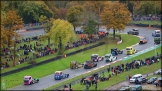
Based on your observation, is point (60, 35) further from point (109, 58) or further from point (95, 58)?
point (109, 58)

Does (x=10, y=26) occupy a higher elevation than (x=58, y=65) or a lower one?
higher

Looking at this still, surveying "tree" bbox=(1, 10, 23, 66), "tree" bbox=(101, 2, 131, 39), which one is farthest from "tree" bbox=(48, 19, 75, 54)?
"tree" bbox=(101, 2, 131, 39)

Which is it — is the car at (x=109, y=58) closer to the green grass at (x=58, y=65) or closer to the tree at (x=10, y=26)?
the green grass at (x=58, y=65)

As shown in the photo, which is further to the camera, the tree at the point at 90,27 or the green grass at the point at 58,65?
the tree at the point at 90,27

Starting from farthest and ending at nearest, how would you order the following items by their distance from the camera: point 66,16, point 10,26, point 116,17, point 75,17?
point 66,16 < point 75,17 < point 116,17 < point 10,26

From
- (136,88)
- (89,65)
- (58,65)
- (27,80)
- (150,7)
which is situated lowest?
(58,65)

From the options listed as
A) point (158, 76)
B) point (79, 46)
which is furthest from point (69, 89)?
point (79, 46)

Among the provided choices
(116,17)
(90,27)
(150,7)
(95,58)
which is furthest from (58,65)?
(150,7)

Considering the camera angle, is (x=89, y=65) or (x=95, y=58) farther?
(x=95, y=58)

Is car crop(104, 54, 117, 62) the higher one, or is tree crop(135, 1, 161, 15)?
tree crop(135, 1, 161, 15)

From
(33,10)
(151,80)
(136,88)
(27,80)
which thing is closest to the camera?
(136,88)

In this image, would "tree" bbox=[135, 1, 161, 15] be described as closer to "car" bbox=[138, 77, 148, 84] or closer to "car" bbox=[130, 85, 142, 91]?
"car" bbox=[138, 77, 148, 84]

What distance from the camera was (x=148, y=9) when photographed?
344 ft

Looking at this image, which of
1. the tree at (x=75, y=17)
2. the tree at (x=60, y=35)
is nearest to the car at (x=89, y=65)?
the tree at (x=60, y=35)
